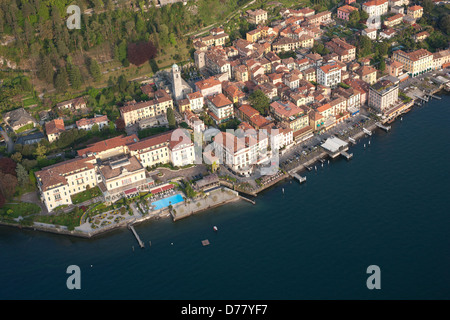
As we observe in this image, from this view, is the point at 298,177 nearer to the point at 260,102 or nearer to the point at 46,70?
the point at 260,102

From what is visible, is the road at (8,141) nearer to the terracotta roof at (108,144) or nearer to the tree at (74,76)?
the terracotta roof at (108,144)

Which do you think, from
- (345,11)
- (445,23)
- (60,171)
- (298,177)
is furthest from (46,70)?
(445,23)

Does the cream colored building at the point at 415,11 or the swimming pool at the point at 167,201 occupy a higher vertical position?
the cream colored building at the point at 415,11

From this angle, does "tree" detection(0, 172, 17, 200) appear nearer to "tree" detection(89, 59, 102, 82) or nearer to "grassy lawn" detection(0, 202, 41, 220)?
"grassy lawn" detection(0, 202, 41, 220)
